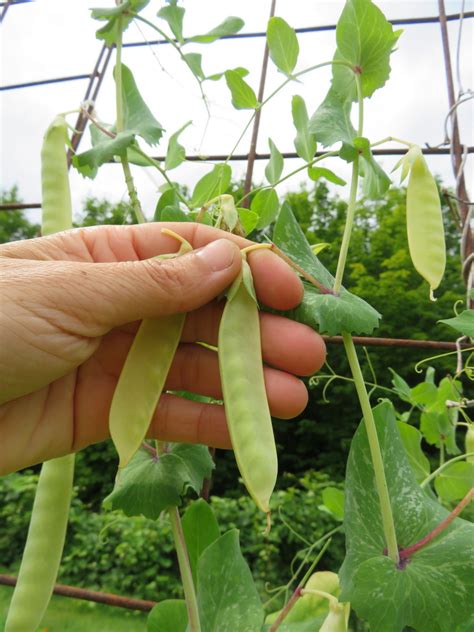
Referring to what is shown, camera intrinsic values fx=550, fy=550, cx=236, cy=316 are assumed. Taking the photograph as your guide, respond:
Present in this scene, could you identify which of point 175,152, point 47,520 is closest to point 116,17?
point 175,152

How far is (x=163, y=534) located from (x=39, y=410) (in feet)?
9.61

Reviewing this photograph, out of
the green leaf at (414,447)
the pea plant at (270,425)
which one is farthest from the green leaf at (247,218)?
the green leaf at (414,447)

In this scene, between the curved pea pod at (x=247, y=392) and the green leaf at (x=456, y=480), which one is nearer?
the curved pea pod at (x=247, y=392)

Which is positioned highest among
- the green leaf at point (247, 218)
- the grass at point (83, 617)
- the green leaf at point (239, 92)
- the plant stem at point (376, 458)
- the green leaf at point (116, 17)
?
the green leaf at point (116, 17)

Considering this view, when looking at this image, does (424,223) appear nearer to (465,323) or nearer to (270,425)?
(465,323)

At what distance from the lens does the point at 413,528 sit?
53 cm

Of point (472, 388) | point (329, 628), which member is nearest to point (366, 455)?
point (329, 628)

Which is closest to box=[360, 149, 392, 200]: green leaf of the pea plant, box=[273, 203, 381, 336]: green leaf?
the pea plant

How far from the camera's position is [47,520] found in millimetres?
630

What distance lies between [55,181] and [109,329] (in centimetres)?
22

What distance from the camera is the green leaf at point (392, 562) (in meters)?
0.48

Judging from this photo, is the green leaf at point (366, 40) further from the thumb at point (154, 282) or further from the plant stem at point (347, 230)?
the thumb at point (154, 282)

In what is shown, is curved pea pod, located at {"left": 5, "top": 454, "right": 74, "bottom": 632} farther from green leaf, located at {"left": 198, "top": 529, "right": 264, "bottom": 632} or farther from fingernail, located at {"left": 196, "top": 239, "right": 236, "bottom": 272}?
fingernail, located at {"left": 196, "top": 239, "right": 236, "bottom": 272}

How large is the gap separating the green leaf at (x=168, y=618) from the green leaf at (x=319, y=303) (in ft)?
1.23
